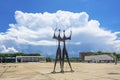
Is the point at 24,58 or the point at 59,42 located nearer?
the point at 59,42

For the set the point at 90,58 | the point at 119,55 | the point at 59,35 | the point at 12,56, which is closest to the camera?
the point at 59,35

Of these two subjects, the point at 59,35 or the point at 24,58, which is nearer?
the point at 59,35

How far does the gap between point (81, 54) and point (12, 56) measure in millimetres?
49764

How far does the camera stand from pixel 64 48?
3020cm

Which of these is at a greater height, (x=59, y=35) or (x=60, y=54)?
(x=59, y=35)

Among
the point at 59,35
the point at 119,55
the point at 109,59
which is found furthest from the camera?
the point at 119,55

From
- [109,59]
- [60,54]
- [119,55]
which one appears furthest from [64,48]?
[119,55]

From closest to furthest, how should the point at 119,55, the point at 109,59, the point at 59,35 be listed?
the point at 59,35 < the point at 109,59 < the point at 119,55

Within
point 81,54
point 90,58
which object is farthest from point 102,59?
point 81,54

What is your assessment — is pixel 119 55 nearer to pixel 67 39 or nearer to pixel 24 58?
pixel 24 58

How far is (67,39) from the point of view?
30016 millimetres

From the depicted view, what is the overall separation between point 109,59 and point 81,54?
54.1m

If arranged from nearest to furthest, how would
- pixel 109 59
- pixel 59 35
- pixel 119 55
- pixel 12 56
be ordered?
pixel 59 35 < pixel 109 59 < pixel 12 56 < pixel 119 55

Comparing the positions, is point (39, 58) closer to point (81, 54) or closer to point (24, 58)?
point (24, 58)
